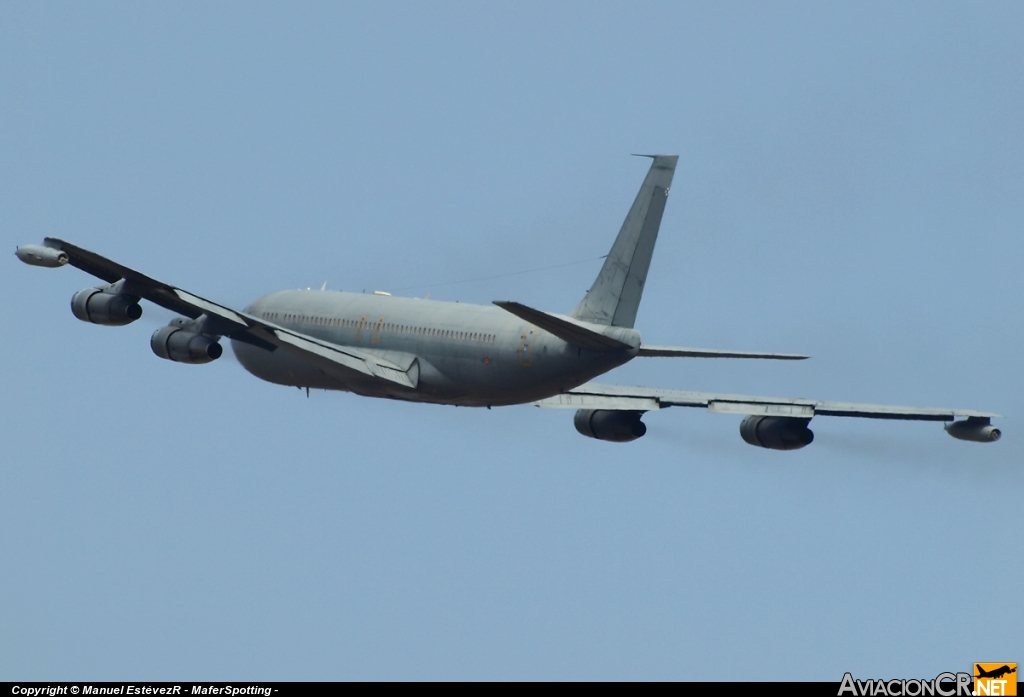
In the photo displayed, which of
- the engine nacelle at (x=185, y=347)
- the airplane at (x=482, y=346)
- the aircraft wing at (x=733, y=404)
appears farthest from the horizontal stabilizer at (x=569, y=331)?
the engine nacelle at (x=185, y=347)

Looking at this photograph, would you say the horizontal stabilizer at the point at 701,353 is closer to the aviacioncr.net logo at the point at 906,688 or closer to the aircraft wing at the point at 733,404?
the aircraft wing at the point at 733,404

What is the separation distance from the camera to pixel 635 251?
221 feet

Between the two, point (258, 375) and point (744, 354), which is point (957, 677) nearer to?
point (744, 354)

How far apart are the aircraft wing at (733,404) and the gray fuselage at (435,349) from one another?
2.71 m

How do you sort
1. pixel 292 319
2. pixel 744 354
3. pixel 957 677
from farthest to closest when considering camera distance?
pixel 292 319 < pixel 744 354 < pixel 957 677

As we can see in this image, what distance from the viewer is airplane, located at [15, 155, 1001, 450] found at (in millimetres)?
67438

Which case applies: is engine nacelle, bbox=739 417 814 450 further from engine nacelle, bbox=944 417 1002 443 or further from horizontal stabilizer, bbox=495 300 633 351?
horizontal stabilizer, bbox=495 300 633 351

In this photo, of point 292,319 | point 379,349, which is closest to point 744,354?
point 379,349

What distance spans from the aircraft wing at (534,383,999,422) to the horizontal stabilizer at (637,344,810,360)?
4.27 metres

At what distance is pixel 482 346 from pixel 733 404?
28.1 ft

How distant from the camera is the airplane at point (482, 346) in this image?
67.4 m

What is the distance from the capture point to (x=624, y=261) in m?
67.6

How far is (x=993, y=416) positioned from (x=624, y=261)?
43.0 feet

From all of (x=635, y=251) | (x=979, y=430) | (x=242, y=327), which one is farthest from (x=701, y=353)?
(x=242, y=327)
